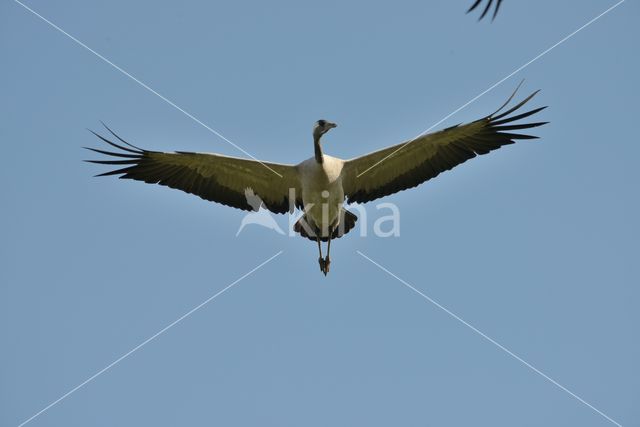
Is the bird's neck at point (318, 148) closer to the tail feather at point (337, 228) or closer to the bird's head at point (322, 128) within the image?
the bird's head at point (322, 128)

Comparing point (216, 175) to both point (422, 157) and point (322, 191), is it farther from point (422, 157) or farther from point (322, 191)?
point (422, 157)

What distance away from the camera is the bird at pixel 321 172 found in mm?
12016

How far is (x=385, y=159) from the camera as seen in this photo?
12359 millimetres

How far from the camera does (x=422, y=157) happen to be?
12.4 metres

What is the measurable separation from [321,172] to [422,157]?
1627 mm

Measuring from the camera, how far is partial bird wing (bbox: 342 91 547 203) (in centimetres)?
1184

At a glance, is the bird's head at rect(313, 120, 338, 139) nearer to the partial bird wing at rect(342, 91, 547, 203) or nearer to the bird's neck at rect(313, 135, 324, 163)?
the bird's neck at rect(313, 135, 324, 163)

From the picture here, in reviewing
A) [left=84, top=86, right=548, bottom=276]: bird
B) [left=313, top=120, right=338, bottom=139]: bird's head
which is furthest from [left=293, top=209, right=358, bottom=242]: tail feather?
[left=313, top=120, right=338, bottom=139]: bird's head

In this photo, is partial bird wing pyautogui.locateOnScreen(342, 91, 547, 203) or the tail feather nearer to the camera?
partial bird wing pyautogui.locateOnScreen(342, 91, 547, 203)

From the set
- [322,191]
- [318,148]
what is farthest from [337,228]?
[318,148]

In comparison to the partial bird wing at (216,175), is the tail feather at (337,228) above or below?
below

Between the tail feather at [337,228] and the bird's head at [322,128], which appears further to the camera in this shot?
the tail feather at [337,228]

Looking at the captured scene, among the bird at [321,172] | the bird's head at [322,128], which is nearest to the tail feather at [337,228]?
the bird at [321,172]

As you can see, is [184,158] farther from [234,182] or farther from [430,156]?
[430,156]
